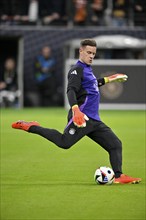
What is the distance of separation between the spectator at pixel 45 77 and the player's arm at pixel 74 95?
18.3m

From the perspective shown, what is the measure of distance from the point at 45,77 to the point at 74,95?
18.9 meters

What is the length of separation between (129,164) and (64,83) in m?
16.0

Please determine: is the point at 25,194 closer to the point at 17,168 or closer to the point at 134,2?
the point at 17,168

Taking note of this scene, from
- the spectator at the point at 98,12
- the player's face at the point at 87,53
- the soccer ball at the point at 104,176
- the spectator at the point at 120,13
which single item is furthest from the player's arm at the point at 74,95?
the spectator at the point at 120,13

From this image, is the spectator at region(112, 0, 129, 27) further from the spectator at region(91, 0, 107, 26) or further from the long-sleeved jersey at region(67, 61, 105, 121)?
the long-sleeved jersey at region(67, 61, 105, 121)

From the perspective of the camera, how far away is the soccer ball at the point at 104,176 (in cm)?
1016

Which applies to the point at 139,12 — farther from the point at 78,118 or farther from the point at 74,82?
the point at 78,118

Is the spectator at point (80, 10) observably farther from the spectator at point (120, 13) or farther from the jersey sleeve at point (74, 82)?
the jersey sleeve at point (74, 82)

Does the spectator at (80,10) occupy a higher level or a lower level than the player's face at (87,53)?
lower

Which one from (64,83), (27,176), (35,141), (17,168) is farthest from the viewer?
(64,83)

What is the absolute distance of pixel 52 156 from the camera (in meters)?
13.8

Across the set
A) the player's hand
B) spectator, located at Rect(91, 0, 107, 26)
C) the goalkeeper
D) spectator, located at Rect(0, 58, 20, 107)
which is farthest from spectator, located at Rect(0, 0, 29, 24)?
the player's hand

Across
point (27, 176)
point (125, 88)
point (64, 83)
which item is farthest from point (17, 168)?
point (64, 83)

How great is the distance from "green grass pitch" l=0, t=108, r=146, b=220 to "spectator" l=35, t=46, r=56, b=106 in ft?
34.4
